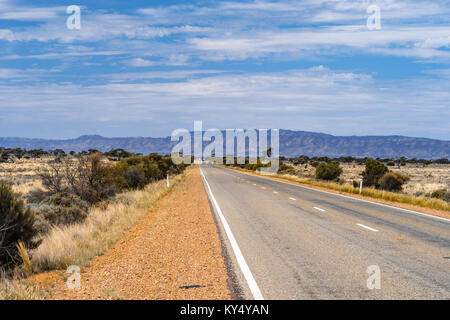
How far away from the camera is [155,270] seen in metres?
7.14

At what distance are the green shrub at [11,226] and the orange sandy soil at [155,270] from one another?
1.22 metres

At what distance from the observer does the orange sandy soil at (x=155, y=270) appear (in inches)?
233

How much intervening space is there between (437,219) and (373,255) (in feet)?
24.6

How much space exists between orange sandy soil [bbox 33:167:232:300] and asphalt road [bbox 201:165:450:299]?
44 cm

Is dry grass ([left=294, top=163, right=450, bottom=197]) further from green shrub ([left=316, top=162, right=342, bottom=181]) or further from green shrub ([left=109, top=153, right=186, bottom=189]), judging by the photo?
green shrub ([left=109, top=153, right=186, bottom=189])

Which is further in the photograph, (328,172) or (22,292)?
(328,172)

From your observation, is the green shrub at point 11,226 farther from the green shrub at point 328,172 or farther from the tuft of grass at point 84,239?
the green shrub at point 328,172

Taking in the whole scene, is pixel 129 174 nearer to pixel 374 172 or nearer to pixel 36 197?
pixel 36 197

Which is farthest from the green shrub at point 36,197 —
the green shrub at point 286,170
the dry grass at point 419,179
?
the green shrub at point 286,170

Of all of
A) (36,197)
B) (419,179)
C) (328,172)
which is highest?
(36,197)

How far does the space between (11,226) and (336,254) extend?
6.14 m

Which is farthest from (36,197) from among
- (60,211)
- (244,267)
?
(244,267)

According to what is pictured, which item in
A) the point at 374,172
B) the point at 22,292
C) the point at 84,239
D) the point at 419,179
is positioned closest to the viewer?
the point at 22,292
